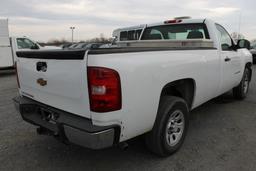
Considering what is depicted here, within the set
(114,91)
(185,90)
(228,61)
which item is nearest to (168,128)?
(185,90)

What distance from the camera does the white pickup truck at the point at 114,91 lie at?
2074mm

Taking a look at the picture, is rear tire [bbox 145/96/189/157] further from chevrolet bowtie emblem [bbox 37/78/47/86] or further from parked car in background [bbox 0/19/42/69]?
parked car in background [bbox 0/19/42/69]

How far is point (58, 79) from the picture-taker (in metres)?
2.34

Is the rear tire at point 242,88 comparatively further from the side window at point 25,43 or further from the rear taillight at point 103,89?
the side window at point 25,43

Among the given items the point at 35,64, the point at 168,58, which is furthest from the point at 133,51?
the point at 35,64

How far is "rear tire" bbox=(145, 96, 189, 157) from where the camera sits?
8.86 ft

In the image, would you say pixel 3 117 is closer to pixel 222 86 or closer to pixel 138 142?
pixel 138 142

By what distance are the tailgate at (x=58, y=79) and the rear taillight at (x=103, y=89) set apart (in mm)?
65

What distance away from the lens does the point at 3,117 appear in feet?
14.9

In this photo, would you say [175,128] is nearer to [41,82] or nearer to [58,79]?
[58,79]

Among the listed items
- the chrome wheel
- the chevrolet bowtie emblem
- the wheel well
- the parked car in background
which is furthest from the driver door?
the parked car in background

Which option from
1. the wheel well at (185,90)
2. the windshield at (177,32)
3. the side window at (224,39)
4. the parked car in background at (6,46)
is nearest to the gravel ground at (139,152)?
the wheel well at (185,90)

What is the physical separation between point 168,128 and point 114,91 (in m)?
1.16

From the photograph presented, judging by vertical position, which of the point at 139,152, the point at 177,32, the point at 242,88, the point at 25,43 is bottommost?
the point at 139,152
